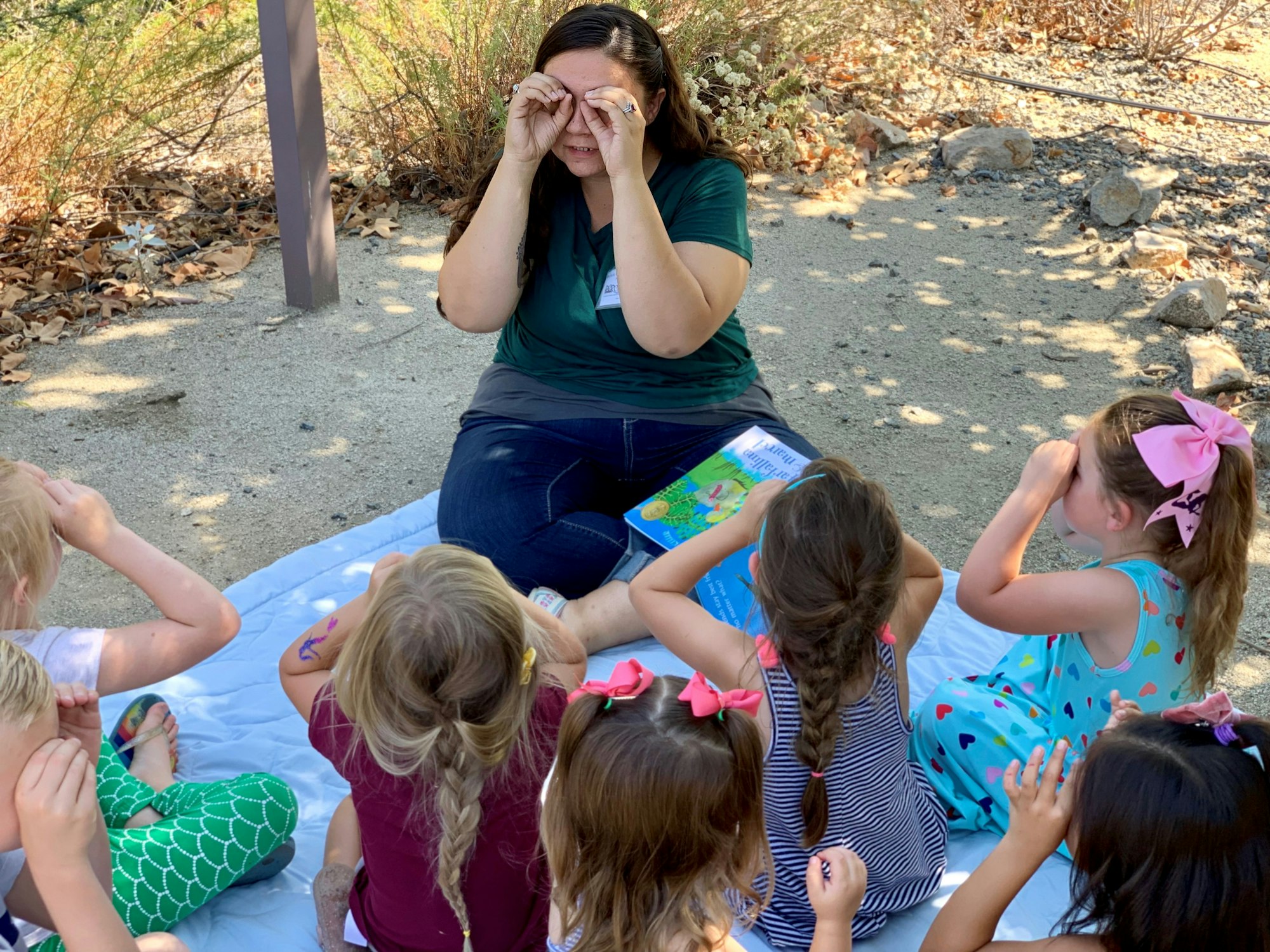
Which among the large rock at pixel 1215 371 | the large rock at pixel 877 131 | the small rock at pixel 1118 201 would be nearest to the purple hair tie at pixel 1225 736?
the large rock at pixel 1215 371

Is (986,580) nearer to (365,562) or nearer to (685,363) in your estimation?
(685,363)

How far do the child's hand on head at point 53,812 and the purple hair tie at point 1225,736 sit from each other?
136 cm

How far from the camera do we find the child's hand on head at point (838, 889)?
4.84ft

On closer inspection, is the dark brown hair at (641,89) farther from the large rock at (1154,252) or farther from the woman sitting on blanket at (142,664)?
the large rock at (1154,252)

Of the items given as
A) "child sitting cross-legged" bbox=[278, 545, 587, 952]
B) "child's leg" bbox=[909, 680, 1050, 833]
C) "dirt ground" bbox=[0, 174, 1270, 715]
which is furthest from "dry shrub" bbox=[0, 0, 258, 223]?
"child's leg" bbox=[909, 680, 1050, 833]

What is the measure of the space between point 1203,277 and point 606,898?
4381 millimetres

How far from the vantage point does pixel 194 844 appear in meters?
1.94

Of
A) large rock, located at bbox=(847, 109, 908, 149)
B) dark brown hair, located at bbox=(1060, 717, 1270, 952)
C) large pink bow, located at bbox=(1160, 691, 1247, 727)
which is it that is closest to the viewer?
dark brown hair, located at bbox=(1060, 717, 1270, 952)

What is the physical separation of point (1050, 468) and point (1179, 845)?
0.87 metres

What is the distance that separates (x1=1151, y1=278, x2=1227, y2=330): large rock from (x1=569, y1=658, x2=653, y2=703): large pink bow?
3891mm

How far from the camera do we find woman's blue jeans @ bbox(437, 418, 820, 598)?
2.75 m

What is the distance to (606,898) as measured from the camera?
4.64ft

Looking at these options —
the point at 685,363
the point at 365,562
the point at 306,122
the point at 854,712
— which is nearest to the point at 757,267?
the point at 306,122

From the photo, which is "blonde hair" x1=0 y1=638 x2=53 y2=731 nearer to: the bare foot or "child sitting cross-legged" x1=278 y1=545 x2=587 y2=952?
"child sitting cross-legged" x1=278 y1=545 x2=587 y2=952
